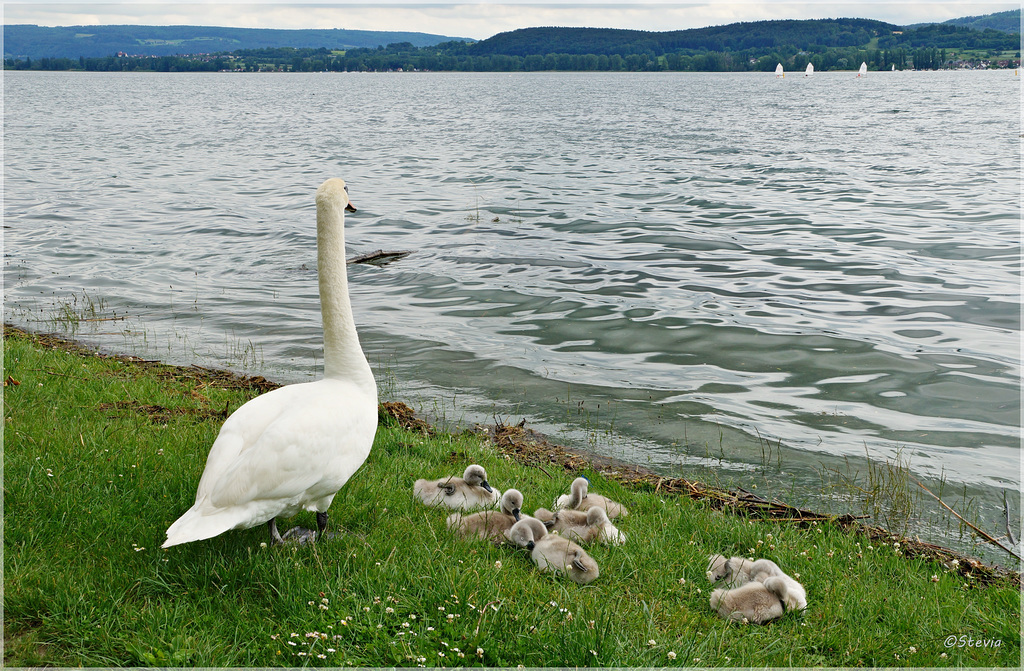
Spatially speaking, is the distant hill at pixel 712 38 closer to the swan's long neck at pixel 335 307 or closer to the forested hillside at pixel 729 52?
the forested hillside at pixel 729 52

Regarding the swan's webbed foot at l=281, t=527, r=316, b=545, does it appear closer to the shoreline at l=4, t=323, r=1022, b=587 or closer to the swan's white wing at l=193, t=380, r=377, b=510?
the swan's white wing at l=193, t=380, r=377, b=510

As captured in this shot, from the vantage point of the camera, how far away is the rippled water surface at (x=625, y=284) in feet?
31.1

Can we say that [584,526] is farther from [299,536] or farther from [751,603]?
[299,536]

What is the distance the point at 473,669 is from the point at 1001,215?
21.9 metres

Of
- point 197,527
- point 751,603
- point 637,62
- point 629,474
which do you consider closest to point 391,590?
point 197,527

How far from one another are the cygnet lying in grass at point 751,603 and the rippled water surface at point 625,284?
3353mm

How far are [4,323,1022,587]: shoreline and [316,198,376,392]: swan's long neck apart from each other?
2.90 metres

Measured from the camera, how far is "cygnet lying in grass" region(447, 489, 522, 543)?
5.38 metres

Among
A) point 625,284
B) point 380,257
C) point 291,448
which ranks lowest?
point 625,284

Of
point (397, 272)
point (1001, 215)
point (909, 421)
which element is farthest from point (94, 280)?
point (1001, 215)

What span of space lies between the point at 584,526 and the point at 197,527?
9.05 feet

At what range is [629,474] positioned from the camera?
7914 mm

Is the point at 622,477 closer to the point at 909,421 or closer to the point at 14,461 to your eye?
the point at 909,421

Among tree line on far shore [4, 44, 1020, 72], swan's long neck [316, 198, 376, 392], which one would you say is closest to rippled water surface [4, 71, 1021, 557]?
swan's long neck [316, 198, 376, 392]
